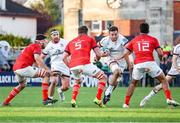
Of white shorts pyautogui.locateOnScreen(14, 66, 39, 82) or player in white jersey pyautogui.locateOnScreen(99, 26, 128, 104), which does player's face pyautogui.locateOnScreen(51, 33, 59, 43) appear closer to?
player in white jersey pyautogui.locateOnScreen(99, 26, 128, 104)

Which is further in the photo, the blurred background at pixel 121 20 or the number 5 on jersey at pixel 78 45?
the blurred background at pixel 121 20

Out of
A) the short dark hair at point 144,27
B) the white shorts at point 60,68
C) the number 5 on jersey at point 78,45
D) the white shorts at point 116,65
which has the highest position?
the short dark hair at point 144,27

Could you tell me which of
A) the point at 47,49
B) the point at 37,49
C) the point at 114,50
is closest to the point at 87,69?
the point at 37,49

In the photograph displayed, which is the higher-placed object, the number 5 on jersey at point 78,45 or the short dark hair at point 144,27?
the short dark hair at point 144,27

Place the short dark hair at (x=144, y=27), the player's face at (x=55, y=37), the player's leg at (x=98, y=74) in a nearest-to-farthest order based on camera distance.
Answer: the short dark hair at (x=144, y=27) → the player's leg at (x=98, y=74) → the player's face at (x=55, y=37)

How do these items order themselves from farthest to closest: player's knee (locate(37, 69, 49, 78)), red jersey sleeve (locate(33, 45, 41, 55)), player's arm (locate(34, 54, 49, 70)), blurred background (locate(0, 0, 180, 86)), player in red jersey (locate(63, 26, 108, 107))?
blurred background (locate(0, 0, 180, 86)) < player's knee (locate(37, 69, 49, 78)) < red jersey sleeve (locate(33, 45, 41, 55)) < player's arm (locate(34, 54, 49, 70)) < player in red jersey (locate(63, 26, 108, 107))

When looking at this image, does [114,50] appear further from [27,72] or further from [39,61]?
[27,72]

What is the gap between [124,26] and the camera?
227ft

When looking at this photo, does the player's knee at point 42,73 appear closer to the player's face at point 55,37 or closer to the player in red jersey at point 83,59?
the player in red jersey at point 83,59

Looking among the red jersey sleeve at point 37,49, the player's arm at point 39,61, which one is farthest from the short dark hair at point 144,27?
the red jersey sleeve at point 37,49

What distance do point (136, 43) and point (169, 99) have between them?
5.60ft

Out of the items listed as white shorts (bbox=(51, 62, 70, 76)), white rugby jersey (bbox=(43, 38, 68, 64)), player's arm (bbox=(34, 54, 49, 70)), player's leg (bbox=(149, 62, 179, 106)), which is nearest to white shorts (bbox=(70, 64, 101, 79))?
player's arm (bbox=(34, 54, 49, 70))

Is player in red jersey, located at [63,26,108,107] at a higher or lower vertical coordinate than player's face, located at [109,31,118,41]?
lower

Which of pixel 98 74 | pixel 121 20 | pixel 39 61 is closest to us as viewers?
pixel 98 74
